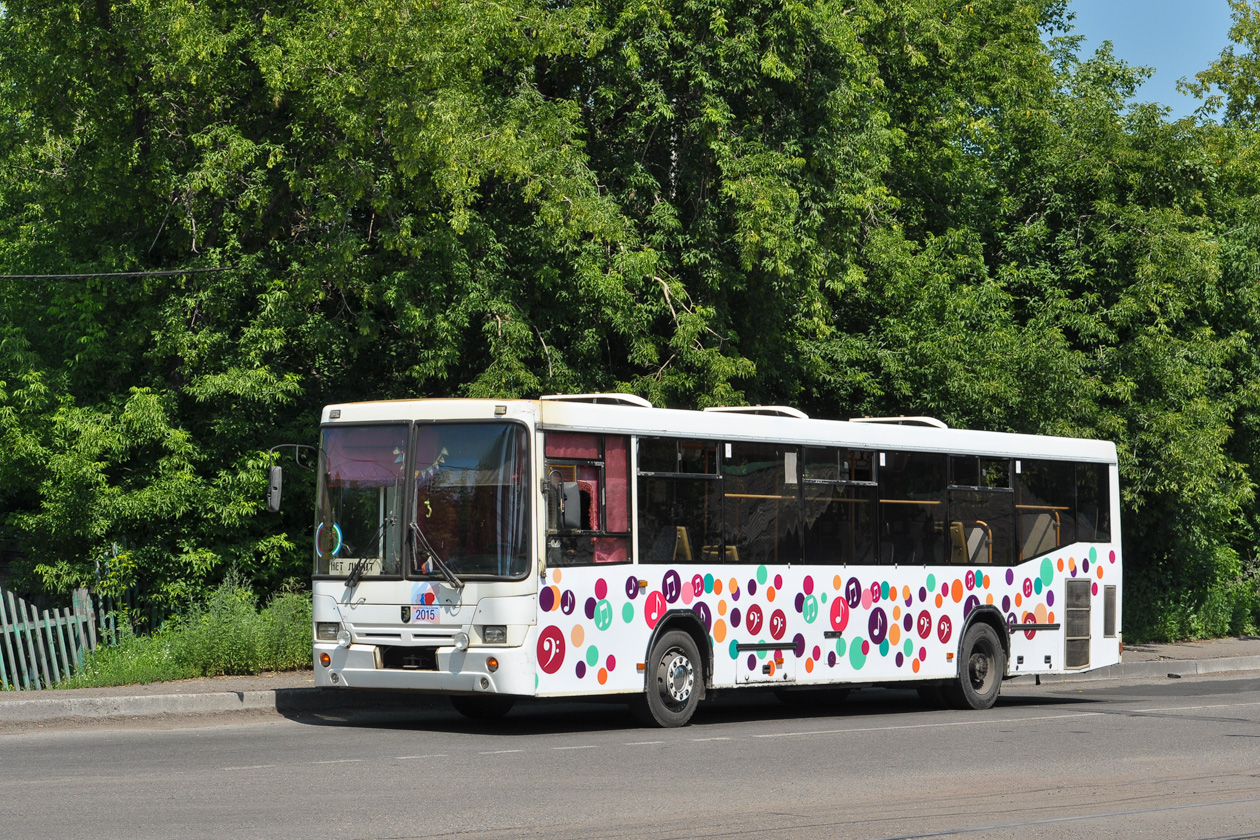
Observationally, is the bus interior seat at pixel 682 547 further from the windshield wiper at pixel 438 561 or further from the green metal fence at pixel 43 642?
the green metal fence at pixel 43 642

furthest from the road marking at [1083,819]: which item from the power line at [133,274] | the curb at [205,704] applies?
the power line at [133,274]

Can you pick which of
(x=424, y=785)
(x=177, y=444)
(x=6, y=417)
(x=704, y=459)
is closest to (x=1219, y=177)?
(x=704, y=459)

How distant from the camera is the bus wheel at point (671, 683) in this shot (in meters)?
14.4

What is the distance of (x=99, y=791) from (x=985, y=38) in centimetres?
2793

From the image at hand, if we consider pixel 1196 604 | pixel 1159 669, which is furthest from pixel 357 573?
pixel 1196 604

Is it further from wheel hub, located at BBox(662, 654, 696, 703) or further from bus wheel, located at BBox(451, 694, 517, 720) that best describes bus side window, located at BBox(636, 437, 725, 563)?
bus wheel, located at BBox(451, 694, 517, 720)

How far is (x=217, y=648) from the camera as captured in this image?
17562 mm

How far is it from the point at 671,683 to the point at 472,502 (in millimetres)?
2777

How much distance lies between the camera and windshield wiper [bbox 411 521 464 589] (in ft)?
44.0

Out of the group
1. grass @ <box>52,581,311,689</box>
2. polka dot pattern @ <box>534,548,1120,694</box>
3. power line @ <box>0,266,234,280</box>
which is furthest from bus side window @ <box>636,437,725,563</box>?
power line @ <box>0,266,234,280</box>

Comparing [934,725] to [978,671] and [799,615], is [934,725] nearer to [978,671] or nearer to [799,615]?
[799,615]

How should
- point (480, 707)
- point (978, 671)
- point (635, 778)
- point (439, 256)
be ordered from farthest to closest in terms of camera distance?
point (439, 256)
point (978, 671)
point (480, 707)
point (635, 778)

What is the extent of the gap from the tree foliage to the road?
19.9ft

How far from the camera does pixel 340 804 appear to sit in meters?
9.25
